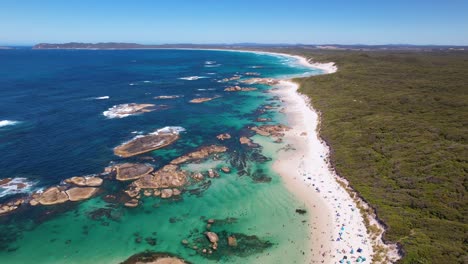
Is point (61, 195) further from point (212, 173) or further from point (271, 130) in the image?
point (271, 130)

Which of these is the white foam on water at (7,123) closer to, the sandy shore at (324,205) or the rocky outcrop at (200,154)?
the rocky outcrop at (200,154)

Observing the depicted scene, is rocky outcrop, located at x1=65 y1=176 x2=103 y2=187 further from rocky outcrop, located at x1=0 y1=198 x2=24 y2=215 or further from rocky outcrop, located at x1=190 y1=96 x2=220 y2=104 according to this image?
rocky outcrop, located at x1=190 y1=96 x2=220 y2=104

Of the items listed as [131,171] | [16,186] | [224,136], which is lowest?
[16,186]

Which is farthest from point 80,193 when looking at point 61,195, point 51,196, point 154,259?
point 154,259

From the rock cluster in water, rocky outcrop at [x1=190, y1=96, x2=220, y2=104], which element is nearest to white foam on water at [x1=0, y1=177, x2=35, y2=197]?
the rock cluster in water

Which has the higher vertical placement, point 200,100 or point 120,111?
point 200,100

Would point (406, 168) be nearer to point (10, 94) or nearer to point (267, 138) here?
point (267, 138)

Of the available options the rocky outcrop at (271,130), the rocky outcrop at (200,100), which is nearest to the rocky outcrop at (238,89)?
the rocky outcrop at (200,100)
